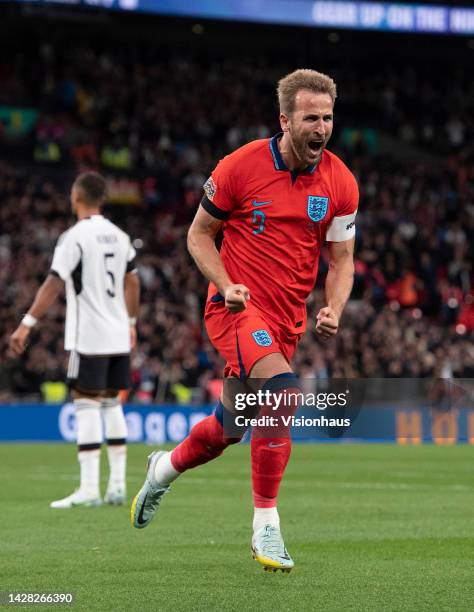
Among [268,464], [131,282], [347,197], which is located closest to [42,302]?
[131,282]

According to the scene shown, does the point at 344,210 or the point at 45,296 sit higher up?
the point at 344,210

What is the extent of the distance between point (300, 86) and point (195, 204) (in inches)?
854

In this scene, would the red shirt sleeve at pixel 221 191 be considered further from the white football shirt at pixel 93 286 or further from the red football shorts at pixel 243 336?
the white football shirt at pixel 93 286

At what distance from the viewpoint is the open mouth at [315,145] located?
5863 mm

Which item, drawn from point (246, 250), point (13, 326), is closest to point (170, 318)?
point (13, 326)

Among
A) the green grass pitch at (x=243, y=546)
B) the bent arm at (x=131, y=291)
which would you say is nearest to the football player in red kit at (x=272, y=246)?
the green grass pitch at (x=243, y=546)

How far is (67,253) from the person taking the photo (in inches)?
378

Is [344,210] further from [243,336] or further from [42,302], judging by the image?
→ [42,302]

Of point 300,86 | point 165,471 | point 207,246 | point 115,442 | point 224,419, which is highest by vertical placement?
point 300,86

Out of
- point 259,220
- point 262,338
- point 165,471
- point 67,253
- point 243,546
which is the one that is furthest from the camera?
point 67,253

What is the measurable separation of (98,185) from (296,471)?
497 cm

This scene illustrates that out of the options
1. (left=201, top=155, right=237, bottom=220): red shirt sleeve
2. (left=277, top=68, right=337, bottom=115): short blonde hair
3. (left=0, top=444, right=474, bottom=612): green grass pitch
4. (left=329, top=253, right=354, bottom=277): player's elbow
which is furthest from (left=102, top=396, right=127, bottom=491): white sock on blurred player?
(left=277, top=68, right=337, bottom=115): short blonde hair

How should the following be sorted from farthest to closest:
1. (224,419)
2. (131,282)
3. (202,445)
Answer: (131,282) < (202,445) < (224,419)

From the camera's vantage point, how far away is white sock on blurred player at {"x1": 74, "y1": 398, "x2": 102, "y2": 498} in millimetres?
9461
